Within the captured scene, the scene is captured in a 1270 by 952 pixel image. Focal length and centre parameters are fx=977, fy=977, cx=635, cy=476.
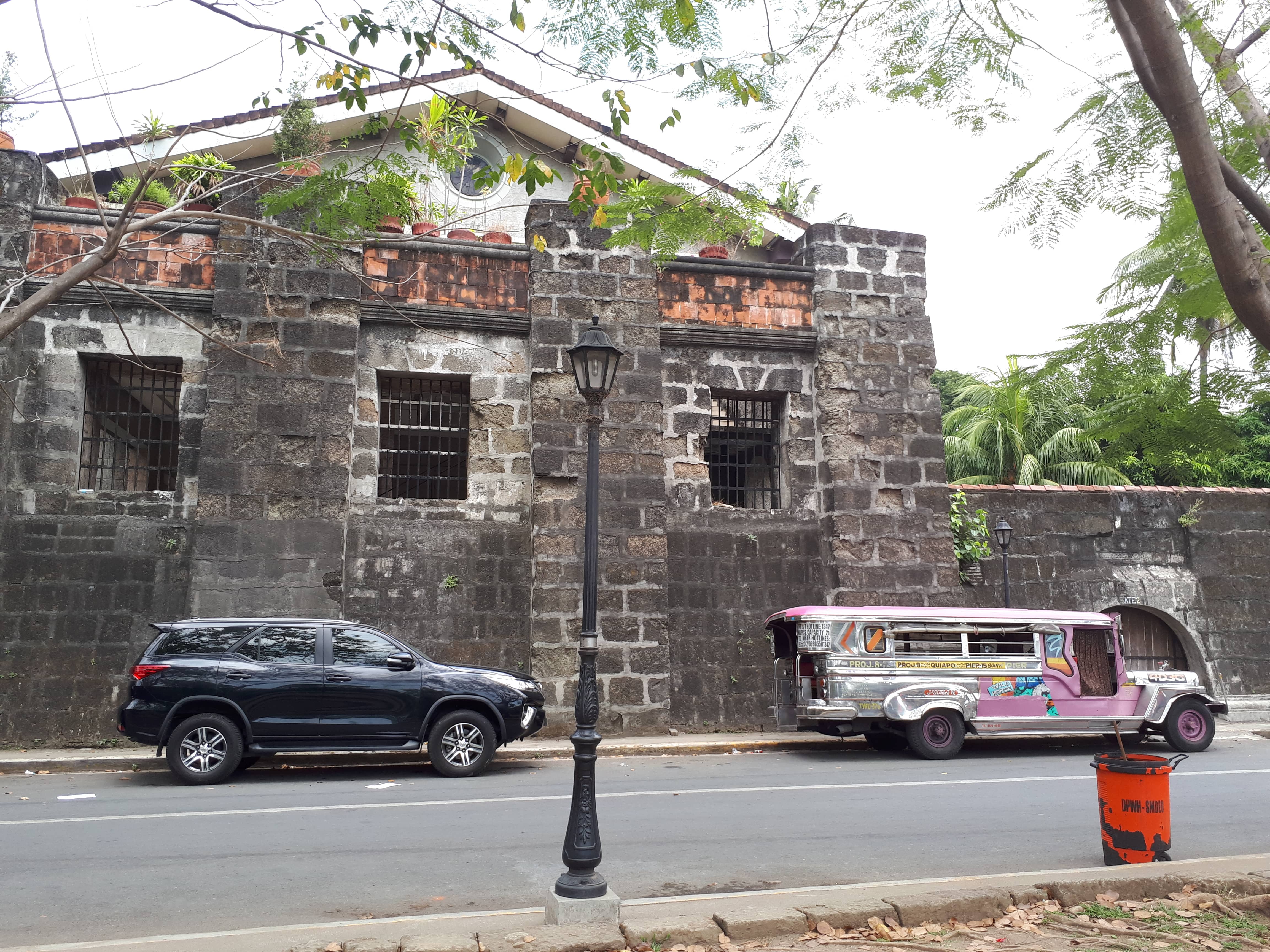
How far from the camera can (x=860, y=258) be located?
583 inches

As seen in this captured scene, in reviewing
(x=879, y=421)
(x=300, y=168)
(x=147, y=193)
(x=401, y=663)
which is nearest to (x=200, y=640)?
(x=401, y=663)

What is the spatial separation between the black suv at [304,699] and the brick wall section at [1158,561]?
8.84m

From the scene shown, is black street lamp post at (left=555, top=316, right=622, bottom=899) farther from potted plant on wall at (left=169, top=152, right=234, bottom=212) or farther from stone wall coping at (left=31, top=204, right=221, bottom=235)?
stone wall coping at (left=31, top=204, right=221, bottom=235)

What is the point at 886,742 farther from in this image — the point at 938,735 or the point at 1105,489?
the point at 1105,489

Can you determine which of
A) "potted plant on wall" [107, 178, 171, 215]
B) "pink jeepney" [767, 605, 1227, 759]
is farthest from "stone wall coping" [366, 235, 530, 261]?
"pink jeepney" [767, 605, 1227, 759]

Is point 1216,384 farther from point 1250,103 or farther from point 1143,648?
point 1143,648

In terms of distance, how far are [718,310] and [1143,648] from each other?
923 centimetres

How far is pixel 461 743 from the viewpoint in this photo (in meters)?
10.2

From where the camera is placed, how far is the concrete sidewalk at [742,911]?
4.57 metres

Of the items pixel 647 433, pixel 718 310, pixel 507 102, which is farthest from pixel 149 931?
pixel 507 102

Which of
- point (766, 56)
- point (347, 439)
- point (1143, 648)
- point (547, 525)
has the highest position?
point (766, 56)

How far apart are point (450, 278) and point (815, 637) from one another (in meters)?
6.90

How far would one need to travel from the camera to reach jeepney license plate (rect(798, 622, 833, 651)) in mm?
11633

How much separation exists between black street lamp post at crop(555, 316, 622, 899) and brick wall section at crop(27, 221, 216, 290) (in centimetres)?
827
